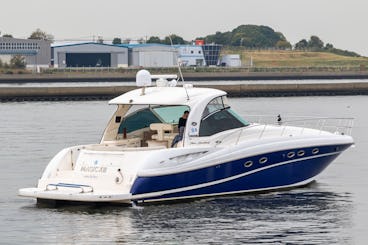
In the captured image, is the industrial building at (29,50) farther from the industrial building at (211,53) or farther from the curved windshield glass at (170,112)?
the curved windshield glass at (170,112)

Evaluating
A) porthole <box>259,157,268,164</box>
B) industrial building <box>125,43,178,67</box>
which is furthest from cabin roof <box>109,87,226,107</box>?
industrial building <box>125,43,178,67</box>

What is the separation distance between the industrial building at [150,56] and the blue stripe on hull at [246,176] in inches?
5756

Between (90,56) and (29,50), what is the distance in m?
10.1

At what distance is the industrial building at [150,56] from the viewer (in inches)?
6924

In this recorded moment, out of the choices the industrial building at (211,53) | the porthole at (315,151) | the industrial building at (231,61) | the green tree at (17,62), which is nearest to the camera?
the porthole at (315,151)

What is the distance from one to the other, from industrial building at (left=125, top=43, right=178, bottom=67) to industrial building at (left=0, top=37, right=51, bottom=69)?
13.0m

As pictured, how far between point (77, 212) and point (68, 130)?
2837cm

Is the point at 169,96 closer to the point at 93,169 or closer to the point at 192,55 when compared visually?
the point at 93,169

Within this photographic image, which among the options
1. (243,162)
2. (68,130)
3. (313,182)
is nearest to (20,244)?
(243,162)

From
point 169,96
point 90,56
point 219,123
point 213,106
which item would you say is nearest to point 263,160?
point 219,123

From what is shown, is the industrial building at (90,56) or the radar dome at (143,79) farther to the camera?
the industrial building at (90,56)

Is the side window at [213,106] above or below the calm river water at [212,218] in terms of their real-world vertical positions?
above

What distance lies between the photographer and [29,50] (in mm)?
176125

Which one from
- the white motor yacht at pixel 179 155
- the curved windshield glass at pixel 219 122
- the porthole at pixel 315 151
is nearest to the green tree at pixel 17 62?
the white motor yacht at pixel 179 155
